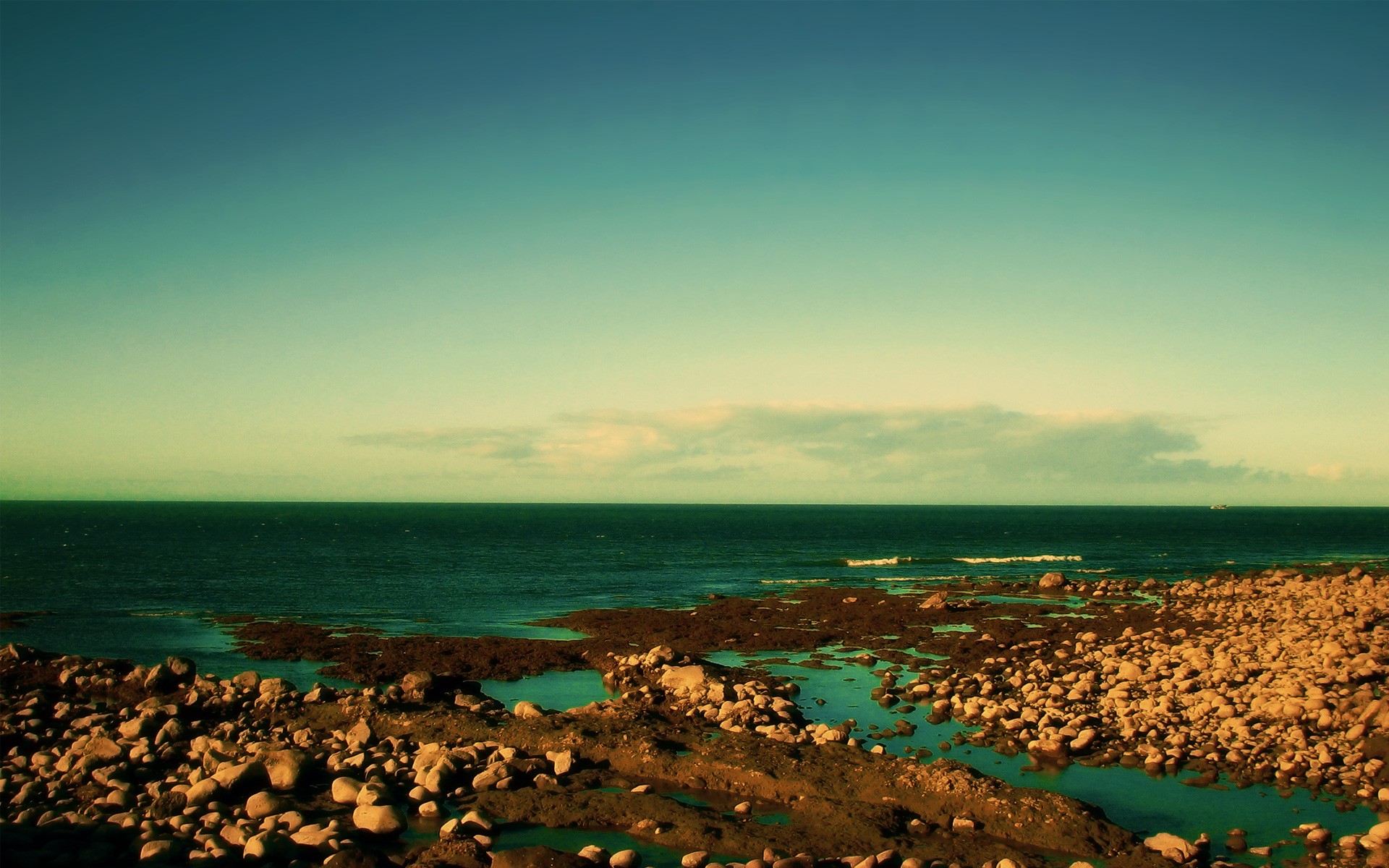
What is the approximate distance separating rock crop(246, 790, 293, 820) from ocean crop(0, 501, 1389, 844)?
396 centimetres

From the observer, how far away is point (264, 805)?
12758 mm

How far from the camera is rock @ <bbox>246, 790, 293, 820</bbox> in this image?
1265 cm

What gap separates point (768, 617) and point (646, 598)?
34.6 ft

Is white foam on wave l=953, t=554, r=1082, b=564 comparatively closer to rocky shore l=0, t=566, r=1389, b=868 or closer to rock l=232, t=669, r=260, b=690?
rocky shore l=0, t=566, r=1389, b=868

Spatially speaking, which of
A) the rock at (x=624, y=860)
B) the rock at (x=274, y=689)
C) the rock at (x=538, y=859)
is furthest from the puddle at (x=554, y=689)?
the rock at (x=624, y=860)

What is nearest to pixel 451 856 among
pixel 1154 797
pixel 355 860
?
pixel 355 860

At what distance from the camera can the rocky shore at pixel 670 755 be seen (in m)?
11.5

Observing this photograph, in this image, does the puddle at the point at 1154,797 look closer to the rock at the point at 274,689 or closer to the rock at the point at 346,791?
the rock at the point at 346,791

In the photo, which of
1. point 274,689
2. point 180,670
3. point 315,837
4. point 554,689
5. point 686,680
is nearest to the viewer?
point 315,837

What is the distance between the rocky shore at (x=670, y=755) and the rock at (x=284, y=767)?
4 cm

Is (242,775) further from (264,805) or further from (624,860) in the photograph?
(624,860)

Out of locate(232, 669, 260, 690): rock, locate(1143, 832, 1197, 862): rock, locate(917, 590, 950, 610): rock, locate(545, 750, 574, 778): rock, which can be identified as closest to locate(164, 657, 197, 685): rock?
locate(232, 669, 260, 690): rock

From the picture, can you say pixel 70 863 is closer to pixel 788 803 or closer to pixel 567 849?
pixel 567 849

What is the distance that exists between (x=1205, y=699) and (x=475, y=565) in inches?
2083
